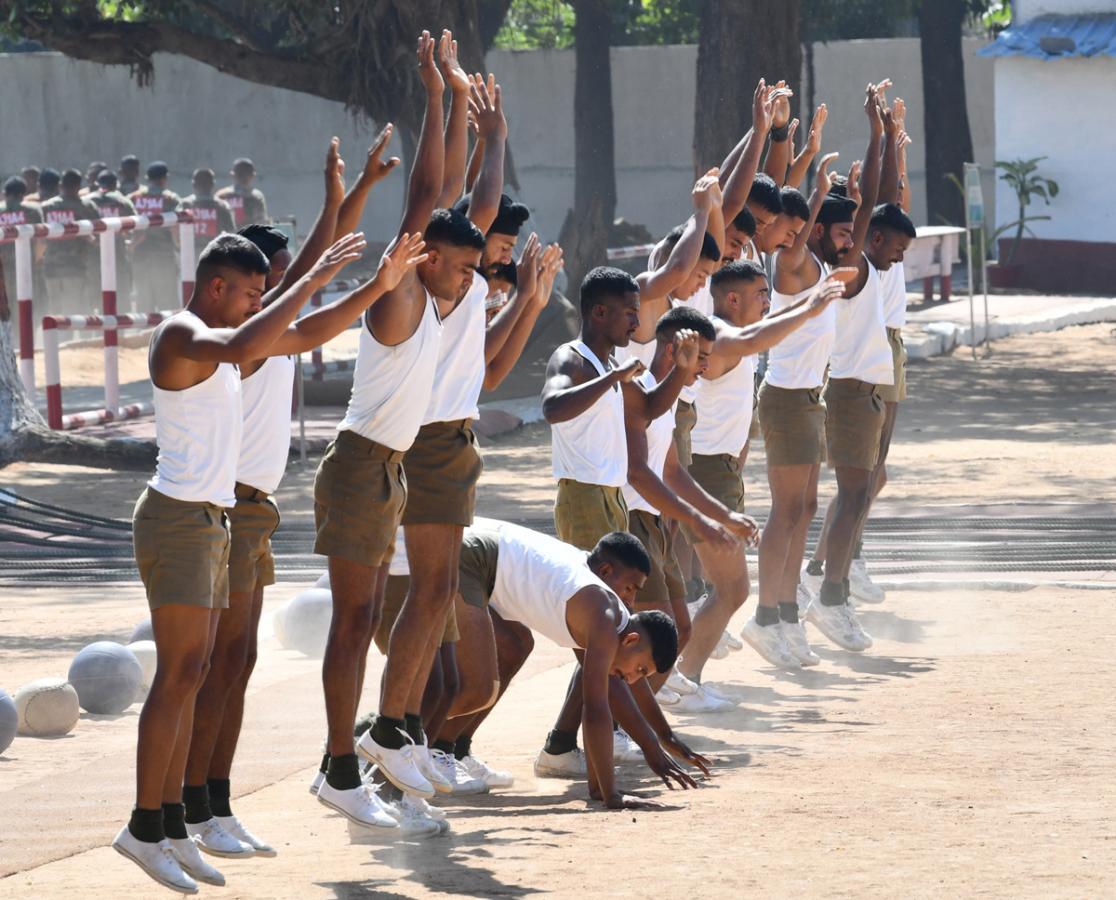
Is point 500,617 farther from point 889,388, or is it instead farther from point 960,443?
point 960,443

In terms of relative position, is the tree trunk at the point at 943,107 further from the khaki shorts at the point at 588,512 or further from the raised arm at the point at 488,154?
the khaki shorts at the point at 588,512

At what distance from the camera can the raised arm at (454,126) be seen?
282 inches

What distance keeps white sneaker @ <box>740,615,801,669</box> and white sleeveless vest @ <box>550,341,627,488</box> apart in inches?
75.7

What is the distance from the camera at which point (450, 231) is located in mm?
6594

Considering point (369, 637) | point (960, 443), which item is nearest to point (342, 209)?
point (369, 637)

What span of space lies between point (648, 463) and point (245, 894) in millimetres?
2500

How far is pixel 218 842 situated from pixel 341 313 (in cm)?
151

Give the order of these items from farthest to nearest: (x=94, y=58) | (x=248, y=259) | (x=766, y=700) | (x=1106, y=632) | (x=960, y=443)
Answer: (x=94, y=58) → (x=960, y=443) → (x=1106, y=632) → (x=766, y=700) → (x=248, y=259)

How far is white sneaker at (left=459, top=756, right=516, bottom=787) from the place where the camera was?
23.9 feet

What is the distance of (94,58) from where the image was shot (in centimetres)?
2047

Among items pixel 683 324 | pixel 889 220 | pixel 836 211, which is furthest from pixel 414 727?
pixel 889 220

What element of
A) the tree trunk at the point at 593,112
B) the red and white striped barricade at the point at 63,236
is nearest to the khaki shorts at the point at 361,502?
the red and white striped barricade at the point at 63,236

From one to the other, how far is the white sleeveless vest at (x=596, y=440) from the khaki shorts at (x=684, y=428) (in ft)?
2.35

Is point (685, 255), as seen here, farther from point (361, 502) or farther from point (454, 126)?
point (361, 502)
